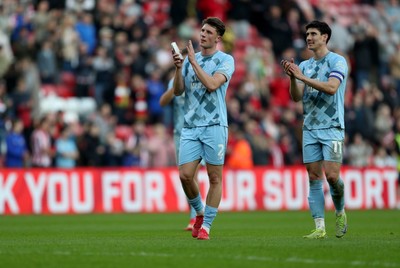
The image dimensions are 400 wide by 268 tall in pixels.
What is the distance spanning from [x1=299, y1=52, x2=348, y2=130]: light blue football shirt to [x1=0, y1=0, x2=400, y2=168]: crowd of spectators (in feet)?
39.7

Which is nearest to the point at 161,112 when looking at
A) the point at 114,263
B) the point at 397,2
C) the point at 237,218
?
the point at 237,218

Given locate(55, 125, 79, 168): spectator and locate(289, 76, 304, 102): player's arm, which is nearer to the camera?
locate(289, 76, 304, 102): player's arm

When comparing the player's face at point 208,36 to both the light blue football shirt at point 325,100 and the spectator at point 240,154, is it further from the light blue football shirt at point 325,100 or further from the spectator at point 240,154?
the spectator at point 240,154

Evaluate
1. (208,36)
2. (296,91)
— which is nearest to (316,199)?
(296,91)

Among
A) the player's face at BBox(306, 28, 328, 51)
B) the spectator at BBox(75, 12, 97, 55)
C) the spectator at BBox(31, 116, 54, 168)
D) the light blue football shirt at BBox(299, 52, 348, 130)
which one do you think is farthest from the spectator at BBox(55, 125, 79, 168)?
the player's face at BBox(306, 28, 328, 51)

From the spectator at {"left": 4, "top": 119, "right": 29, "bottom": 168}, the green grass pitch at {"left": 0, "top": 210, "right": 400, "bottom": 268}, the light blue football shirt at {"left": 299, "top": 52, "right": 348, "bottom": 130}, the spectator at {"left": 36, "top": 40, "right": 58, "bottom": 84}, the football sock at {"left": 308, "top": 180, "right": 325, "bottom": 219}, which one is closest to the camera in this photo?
the green grass pitch at {"left": 0, "top": 210, "right": 400, "bottom": 268}

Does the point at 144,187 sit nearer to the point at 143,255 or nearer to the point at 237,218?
the point at 237,218

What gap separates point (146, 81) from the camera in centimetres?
2825

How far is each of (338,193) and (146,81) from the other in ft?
48.7

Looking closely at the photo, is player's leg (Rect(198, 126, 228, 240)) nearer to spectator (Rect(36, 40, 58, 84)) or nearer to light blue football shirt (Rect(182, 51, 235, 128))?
light blue football shirt (Rect(182, 51, 235, 128))

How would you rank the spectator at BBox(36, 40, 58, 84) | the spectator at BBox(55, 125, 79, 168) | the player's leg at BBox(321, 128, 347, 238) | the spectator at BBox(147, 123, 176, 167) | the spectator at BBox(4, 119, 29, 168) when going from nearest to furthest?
the player's leg at BBox(321, 128, 347, 238)
the spectator at BBox(4, 119, 29, 168)
the spectator at BBox(55, 125, 79, 168)
the spectator at BBox(147, 123, 176, 167)
the spectator at BBox(36, 40, 58, 84)

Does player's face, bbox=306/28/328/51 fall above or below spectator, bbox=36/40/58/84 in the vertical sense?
below

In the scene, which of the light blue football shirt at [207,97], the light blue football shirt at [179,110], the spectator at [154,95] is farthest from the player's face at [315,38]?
the spectator at [154,95]

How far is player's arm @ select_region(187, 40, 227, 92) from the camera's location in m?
13.4
